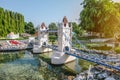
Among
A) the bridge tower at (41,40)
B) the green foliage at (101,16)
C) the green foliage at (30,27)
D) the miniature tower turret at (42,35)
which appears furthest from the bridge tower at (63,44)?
the green foliage at (30,27)

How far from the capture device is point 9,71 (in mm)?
22109

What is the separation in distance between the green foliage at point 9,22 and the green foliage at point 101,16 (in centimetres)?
2381

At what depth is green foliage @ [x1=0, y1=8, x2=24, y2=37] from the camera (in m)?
56.4

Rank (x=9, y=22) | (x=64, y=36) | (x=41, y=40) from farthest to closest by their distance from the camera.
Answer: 1. (x=9, y=22)
2. (x=41, y=40)
3. (x=64, y=36)

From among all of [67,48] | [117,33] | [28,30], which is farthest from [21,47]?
[28,30]

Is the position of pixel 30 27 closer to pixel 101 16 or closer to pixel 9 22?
pixel 9 22

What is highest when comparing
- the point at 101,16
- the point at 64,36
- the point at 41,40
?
the point at 101,16

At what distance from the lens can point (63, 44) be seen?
27.5m

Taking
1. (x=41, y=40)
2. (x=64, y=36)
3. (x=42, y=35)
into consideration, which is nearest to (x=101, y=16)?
(x=42, y=35)

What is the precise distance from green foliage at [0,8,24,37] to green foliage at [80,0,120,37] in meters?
23.8

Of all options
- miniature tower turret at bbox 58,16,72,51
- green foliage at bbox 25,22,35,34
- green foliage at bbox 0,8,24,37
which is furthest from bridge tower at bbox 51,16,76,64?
green foliage at bbox 25,22,35,34

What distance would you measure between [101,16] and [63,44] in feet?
76.1

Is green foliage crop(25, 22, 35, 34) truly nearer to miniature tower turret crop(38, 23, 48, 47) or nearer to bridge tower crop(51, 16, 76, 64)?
miniature tower turret crop(38, 23, 48, 47)

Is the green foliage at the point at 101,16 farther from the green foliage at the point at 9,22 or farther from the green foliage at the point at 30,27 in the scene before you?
the green foliage at the point at 30,27
